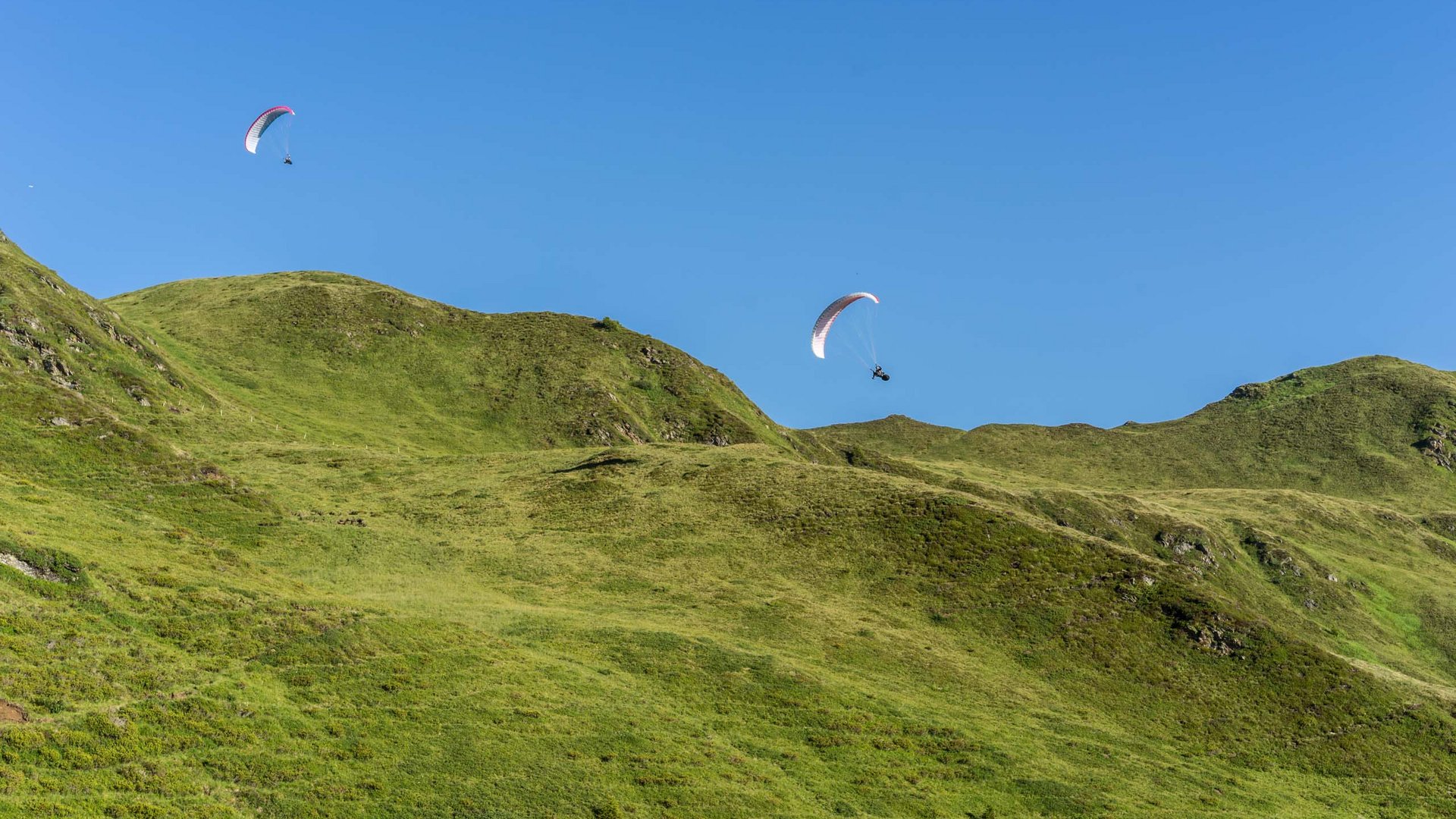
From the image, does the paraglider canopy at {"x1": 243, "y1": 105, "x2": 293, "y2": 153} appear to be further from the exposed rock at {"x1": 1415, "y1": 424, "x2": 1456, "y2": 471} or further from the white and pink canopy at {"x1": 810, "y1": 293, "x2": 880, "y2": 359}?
the exposed rock at {"x1": 1415, "y1": 424, "x2": 1456, "y2": 471}

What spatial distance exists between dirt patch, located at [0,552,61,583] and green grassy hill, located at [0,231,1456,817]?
158mm

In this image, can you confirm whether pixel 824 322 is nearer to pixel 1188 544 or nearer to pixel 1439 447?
pixel 1188 544

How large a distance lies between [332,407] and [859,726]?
92.4m

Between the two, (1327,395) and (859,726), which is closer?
(859,726)

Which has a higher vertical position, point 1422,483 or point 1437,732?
point 1422,483

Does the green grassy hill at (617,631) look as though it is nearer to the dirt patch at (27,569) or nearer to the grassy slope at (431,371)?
the dirt patch at (27,569)

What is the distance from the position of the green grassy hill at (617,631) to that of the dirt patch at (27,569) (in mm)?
158

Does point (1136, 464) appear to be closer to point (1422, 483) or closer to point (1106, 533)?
point (1422, 483)

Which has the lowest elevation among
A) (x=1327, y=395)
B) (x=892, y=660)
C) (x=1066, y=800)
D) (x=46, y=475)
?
(x=1066, y=800)

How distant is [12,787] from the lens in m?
24.5

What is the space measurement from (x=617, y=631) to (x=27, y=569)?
25.6m

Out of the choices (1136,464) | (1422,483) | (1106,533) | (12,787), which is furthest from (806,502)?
(1422,483)

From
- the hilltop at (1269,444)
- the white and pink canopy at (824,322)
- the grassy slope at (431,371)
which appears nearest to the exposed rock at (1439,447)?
the hilltop at (1269,444)

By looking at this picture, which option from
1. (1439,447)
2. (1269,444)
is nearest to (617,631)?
(1269,444)
